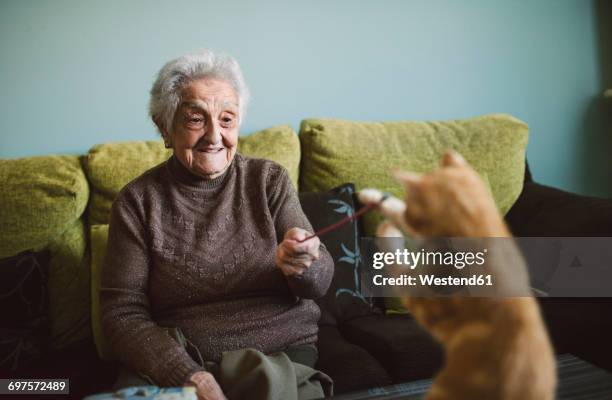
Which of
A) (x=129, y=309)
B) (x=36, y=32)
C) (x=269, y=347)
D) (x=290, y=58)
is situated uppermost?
(x=36, y=32)

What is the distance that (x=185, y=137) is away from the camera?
3.83 ft

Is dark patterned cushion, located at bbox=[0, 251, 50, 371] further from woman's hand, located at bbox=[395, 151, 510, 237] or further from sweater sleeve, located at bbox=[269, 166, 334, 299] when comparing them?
woman's hand, located at bbox=[395, 151, 510, 237]

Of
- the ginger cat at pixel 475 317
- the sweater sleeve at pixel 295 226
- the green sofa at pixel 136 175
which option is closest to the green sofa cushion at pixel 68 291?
the green sofa at pixel 136 175

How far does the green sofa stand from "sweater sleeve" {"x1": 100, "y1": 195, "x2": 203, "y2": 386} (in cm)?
28

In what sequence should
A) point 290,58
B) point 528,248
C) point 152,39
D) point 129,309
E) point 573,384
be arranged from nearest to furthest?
point 573,384, point 129,309, point 528,248, point 152,39, point 290,58

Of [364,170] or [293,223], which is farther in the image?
[364,170]

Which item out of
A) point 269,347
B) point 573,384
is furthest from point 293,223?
point 573,384

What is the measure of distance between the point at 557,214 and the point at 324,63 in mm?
1062

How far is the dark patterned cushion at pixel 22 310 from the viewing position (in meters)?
1.28

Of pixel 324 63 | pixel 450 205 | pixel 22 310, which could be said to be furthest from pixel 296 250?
pixel 324 63

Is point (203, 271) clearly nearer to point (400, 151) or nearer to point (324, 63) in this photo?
point (400, 151)

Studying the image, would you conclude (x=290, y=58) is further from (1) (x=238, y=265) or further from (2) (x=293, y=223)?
(1) (x=238, y=265)

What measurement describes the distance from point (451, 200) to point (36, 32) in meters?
1.78

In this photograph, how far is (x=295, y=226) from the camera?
121 cm
